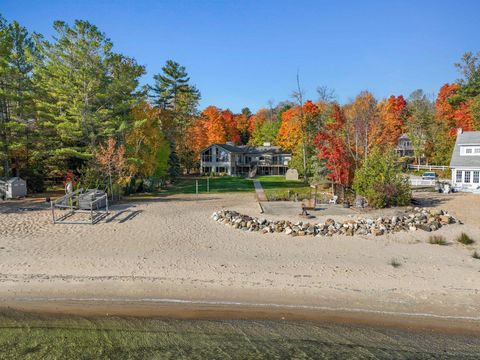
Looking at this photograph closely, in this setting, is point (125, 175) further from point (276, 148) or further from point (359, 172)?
point (276, 148)

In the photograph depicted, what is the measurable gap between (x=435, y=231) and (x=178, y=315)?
1229cm

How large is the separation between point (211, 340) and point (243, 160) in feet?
156

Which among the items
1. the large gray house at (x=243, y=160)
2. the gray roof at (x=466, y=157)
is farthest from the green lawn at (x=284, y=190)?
the large gray house at (x=243, y=160)

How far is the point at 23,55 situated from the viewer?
26.3 m

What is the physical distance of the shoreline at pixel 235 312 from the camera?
8500 mm

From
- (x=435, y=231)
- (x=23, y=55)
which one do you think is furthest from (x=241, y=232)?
(x=23, y=55)

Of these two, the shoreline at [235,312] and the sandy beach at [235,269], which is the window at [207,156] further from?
the shoreline at [235,312]

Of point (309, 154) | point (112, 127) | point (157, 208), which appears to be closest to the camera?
point (157, 208)

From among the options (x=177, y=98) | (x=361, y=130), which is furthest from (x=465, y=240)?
(x=177, y=98)

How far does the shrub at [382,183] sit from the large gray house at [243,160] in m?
30.5

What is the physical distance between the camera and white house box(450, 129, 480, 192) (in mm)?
26531

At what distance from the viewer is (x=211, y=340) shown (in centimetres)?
789

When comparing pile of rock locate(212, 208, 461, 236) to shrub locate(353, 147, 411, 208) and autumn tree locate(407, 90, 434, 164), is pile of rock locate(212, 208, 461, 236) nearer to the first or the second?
shrub locate(353, 147, 411, 208)

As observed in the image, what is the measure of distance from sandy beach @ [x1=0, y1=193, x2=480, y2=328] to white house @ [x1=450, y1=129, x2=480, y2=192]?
12247 mm
